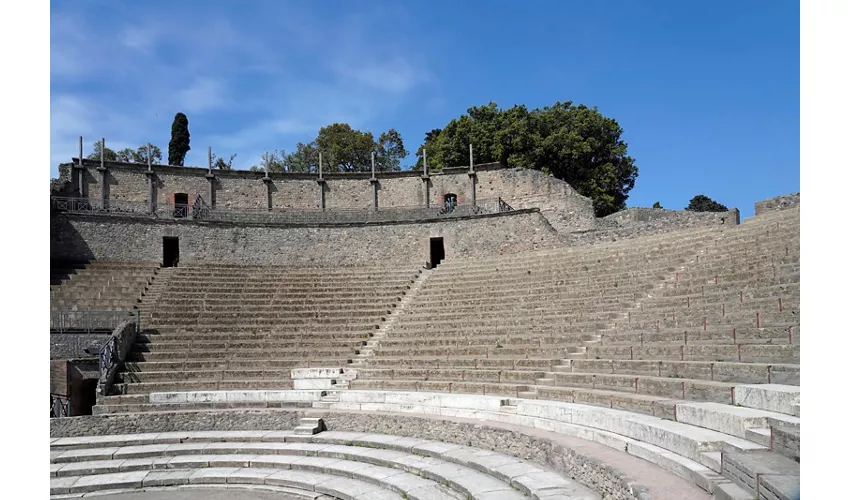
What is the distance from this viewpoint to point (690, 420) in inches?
240

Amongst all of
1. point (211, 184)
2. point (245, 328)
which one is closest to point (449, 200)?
point (211, 184)

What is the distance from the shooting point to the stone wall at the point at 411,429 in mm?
5484

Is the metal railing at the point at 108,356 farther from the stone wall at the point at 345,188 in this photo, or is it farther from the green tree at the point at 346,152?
the green tree at the point at 346,152

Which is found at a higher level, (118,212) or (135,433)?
(118,212)

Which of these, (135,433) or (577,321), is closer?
(135,433)

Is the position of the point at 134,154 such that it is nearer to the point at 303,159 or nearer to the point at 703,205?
the point at 303,159

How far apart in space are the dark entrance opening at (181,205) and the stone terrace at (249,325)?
469 centimetres

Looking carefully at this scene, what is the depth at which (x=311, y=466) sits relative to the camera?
836cm

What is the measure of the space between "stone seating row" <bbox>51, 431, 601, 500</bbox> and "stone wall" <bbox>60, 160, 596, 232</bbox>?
1606cm

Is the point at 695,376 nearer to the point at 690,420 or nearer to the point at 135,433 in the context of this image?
the point at 690,420

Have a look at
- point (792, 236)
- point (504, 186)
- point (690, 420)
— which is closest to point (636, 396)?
point (690, 420)

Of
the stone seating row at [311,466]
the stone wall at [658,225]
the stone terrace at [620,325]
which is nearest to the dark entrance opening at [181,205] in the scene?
the stone terrace at [620,325]

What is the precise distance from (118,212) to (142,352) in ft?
34.0

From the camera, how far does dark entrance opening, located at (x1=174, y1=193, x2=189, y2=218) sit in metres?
23.3
